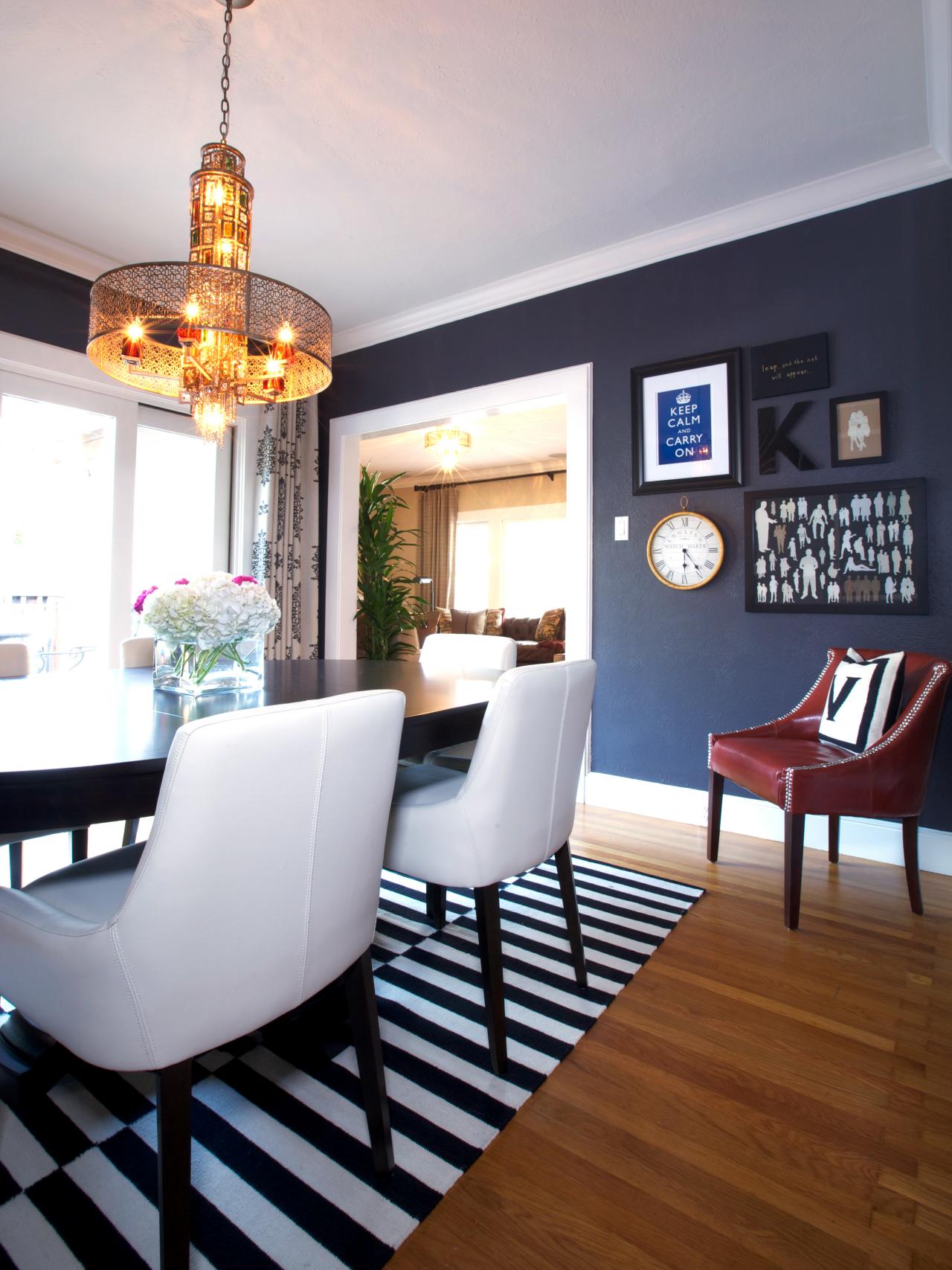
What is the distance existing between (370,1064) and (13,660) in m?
1.70

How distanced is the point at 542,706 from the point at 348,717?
1.82ft

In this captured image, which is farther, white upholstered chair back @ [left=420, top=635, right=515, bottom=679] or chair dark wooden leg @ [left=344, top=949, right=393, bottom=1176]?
white upholstered chair back @ [left=420, top=635, right=515, bottom=679]

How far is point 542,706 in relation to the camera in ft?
4.46

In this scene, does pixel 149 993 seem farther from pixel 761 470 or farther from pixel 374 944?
pixel 761 470

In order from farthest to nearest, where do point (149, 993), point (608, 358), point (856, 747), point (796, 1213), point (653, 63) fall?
1. point (608, 358)
2. point (856, 747)
3. point (653, 63)
4. point (796, 1213)
5. point (149, 993)

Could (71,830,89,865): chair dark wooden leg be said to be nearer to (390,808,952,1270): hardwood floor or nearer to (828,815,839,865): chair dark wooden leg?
(390,808,952,1270): hardwood floor

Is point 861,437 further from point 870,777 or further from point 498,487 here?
point 498,487

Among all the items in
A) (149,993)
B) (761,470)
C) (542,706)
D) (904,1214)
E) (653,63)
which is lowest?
(904,1214)

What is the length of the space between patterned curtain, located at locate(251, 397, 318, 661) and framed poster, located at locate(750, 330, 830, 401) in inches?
99.3

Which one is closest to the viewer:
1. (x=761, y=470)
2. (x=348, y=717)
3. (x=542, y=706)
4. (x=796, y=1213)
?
(x=348, y=717)

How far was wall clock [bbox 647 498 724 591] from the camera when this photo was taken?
2943 mm

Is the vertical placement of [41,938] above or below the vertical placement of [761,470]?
below

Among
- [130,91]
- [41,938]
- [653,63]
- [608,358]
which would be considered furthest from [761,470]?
[41,938]

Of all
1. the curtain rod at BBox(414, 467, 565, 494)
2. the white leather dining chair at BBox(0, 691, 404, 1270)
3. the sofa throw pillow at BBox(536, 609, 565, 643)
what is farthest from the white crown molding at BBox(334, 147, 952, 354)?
the curtain rod at BBox(414, 467, 565, 494)
